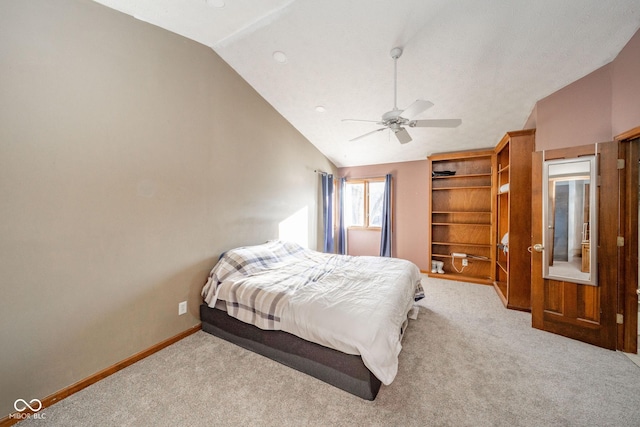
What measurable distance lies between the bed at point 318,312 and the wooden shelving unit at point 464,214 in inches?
79.1

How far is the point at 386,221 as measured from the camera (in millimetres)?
5027

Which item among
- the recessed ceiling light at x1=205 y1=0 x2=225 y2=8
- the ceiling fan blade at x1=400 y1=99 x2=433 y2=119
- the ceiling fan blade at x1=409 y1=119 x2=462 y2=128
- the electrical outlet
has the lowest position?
the electrical outlet

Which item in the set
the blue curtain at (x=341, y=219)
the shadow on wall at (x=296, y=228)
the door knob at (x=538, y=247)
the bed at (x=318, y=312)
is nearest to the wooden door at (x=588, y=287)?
the door knob at (x=538, y=247)

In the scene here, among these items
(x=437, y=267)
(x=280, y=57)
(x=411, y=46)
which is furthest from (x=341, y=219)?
(x=411, y=46)

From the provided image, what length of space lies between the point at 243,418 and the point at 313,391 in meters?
0.49

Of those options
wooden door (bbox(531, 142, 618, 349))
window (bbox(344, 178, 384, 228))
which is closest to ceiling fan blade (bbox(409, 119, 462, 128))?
wooden door (bbox(531, 142, 618, 349))

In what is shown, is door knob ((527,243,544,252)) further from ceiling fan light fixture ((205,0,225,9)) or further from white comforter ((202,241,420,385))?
ceiling fan light fixture ((205,0,225,9))

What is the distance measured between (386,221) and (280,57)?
3643mm

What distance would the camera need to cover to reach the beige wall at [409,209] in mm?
4797

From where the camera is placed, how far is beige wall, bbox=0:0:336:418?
147 centimetres

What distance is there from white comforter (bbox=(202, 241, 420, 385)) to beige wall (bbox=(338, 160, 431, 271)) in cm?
205

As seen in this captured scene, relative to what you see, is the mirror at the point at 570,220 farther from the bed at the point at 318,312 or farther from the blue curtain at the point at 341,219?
the blue curtain at the point at 341,219

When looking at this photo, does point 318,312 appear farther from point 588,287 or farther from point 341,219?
point 341,219

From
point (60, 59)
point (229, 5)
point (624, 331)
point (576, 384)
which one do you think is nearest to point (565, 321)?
point (624, 331)
